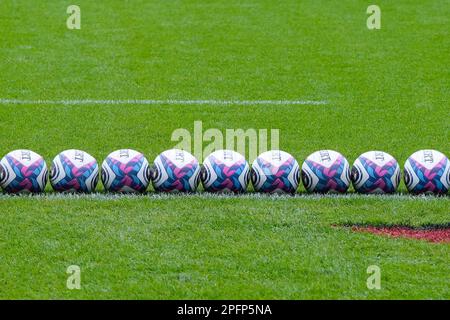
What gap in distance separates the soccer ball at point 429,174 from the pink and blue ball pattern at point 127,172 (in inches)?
123

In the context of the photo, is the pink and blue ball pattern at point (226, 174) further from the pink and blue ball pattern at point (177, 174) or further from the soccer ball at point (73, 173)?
the soccer ball at point (73, 173)

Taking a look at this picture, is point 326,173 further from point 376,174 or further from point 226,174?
point 226,174

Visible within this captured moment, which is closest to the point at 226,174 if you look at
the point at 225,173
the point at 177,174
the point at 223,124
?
the point at 225,173

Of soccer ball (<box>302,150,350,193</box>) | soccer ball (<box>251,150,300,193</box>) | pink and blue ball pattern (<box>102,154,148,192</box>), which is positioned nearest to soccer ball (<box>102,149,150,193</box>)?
pink and blue ball pattern (<box>102,154,148,192</box>)

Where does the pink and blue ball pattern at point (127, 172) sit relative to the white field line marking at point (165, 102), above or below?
below

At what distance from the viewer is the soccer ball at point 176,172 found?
11.4 m

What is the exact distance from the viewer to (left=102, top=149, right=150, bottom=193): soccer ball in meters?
11.4

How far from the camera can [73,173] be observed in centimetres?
1141

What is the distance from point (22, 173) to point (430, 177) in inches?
Result: 183

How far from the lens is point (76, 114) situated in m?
16.1

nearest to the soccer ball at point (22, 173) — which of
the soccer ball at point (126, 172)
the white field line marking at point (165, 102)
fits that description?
the soccer ball at point (126, 172)
